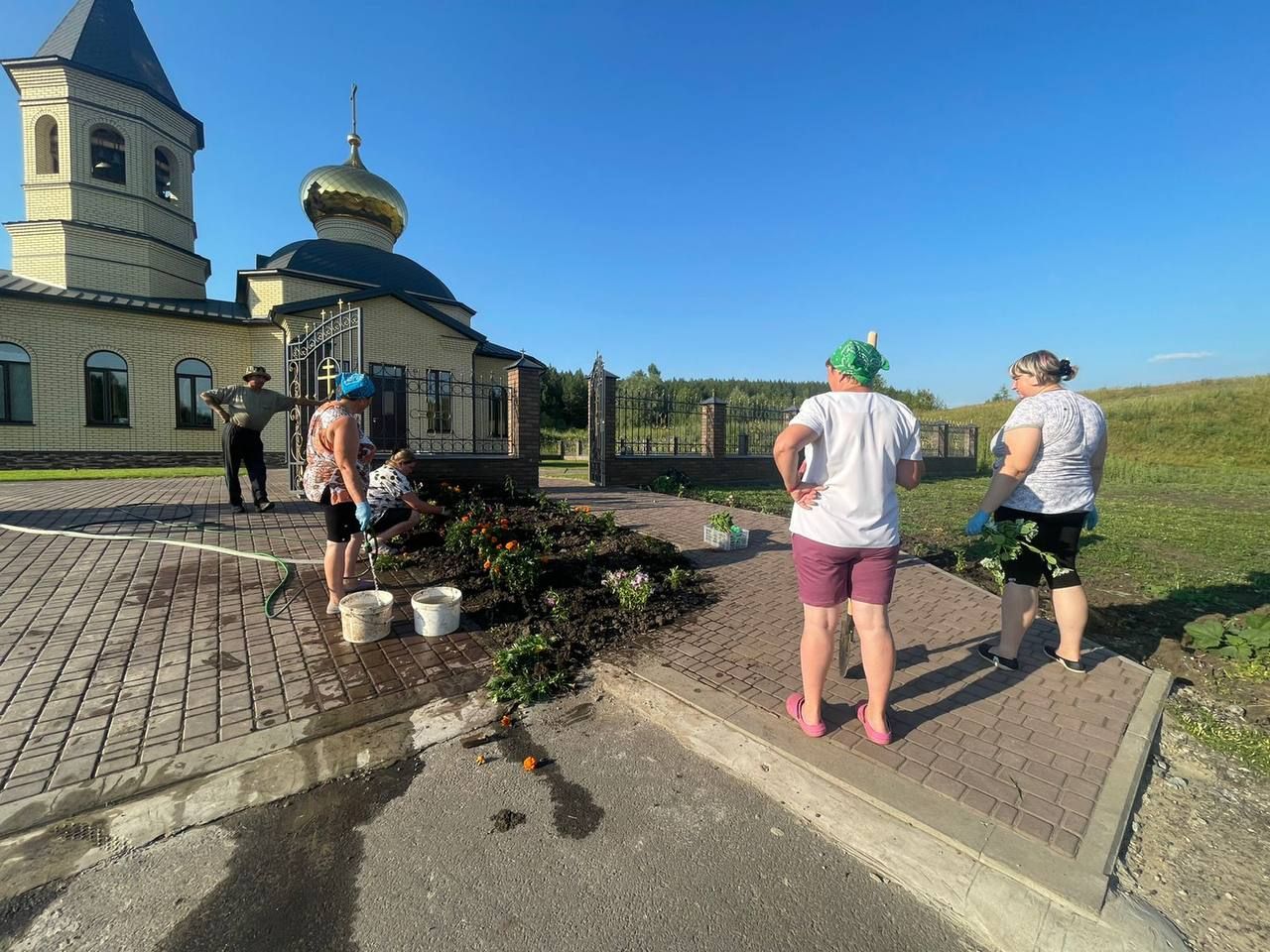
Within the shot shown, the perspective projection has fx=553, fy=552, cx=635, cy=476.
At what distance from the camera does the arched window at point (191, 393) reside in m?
16.8

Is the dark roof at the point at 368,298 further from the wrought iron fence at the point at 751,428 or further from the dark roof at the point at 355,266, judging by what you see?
the wrought iron fence at the point at 751,428

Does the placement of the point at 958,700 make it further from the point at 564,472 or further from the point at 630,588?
the point at 564,472

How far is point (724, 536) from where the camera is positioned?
6414mm

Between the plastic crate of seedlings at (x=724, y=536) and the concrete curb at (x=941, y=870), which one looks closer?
the concrete curb at (x=941, y=870)

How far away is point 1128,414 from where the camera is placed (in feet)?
91.7

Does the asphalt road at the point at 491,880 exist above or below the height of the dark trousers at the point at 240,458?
below

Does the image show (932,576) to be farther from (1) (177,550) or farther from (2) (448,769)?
(1) (177,550)

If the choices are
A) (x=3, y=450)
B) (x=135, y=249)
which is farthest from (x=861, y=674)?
(x=135, y=249)

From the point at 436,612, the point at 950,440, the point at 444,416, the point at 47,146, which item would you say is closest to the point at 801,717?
the point at 436,612

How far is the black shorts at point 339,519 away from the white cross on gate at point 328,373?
4785mm

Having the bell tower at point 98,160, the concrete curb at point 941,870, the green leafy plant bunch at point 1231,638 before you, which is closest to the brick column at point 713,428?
the green leafy plant bunch at point 1231,638

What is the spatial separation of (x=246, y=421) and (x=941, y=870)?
Answer: 8.85 meters

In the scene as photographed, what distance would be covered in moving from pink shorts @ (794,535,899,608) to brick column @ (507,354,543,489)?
26.7ft

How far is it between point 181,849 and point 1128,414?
123 ft
